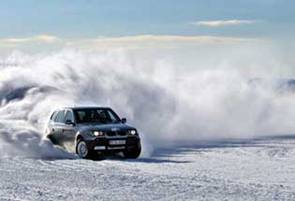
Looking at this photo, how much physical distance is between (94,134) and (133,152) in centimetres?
119

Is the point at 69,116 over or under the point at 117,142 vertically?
over

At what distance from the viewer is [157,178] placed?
1345 centimetres

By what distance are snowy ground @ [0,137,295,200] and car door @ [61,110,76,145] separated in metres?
1.54

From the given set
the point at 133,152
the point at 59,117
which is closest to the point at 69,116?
the point at 59,117

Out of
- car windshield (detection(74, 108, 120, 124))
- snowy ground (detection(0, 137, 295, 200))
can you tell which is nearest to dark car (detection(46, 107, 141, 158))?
car windshield (detection(74, 108, 120, 124))

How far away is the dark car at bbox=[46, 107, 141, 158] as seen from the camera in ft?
61.5

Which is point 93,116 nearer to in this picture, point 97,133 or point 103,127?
point 103,127

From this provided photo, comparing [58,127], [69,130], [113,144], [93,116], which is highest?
[93,116]

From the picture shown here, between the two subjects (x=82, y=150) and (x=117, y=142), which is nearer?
(x=117, y=142)

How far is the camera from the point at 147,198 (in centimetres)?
1090

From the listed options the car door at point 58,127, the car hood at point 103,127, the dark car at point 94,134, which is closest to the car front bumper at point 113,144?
the dark car at point 94,134

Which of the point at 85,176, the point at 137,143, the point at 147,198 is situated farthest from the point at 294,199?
the point at 137,143

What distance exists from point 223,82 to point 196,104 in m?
5.90

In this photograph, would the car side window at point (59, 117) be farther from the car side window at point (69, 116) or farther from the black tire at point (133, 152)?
the black tire at point (133, 152)
